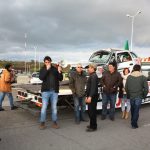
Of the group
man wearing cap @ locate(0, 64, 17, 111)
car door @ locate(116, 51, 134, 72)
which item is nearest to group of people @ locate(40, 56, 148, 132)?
man wearing cap @ locate(0, 64, 17, 111)

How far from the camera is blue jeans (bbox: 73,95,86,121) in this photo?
901 cm

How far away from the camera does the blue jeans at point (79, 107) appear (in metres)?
9.01

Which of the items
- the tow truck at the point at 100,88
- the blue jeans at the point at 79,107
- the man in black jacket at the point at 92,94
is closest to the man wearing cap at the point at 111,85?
the tow truck at the point at 100,88

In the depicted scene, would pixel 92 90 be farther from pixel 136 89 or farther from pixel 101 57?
pixel 101 57

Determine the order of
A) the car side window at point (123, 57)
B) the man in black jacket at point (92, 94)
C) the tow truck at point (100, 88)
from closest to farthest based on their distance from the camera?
1. the man in black jacket at point (92, 94)
2. the tow truck at point (100, 88)
3. the car side window at point (123, 57)

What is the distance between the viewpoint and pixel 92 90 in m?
7.98

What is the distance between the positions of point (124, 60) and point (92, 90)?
5.46m

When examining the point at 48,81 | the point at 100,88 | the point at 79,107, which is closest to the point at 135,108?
the point at 79,107

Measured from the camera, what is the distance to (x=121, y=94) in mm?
10188

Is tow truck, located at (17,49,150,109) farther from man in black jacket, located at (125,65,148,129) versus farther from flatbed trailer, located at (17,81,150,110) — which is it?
man in black jacket, located at (125,65,148,129)

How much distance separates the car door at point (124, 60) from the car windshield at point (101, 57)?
46 cm

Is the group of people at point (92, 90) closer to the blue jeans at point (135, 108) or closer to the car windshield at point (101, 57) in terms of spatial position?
the blue jeans at point (135, 108)

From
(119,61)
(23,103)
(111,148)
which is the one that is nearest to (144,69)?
(119,61)

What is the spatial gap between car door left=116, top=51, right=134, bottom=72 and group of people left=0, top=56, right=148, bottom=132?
241cm
